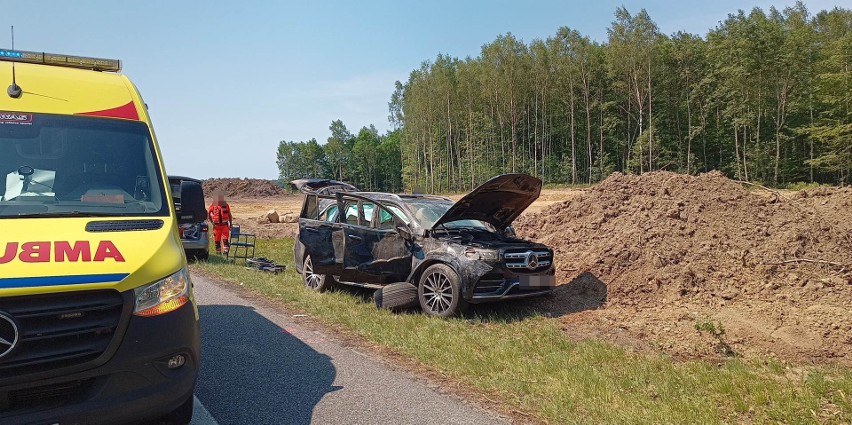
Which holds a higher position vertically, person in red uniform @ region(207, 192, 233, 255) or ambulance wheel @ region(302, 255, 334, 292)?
person in red uniform @ region(207, 192, 233, 255)

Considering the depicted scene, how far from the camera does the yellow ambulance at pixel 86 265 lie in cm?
304

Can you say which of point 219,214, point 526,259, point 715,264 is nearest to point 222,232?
point 219,214

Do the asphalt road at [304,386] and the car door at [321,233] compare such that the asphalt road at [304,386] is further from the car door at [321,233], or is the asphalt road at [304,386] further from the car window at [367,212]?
the car window at [367,212]

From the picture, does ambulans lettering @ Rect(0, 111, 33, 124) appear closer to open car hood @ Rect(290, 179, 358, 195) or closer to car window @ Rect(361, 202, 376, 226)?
car window @ Rect(361, 202, 376, 226)

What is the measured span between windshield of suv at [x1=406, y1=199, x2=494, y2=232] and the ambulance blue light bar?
14.7 ft

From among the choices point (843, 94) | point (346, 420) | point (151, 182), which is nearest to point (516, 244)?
point (346, 420)

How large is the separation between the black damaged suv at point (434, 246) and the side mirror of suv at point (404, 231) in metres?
0.01

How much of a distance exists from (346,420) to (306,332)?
2.97 meters

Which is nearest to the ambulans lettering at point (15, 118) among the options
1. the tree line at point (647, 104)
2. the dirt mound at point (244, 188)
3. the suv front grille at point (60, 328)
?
the suv front grille at point (60, 328)

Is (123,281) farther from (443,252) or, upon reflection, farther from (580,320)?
(580,320)

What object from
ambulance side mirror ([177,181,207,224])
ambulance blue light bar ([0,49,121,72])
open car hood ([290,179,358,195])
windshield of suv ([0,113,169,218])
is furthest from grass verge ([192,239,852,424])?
ambulance blue light bar ([0,49,121,72])

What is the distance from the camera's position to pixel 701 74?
160 ft

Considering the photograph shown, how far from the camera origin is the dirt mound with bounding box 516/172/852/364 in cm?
647

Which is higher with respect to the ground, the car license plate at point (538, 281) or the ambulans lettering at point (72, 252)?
the ambulans lettering at point (72, 252)
